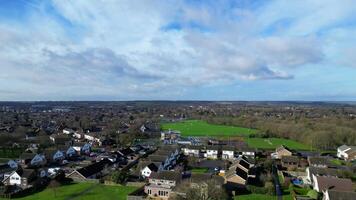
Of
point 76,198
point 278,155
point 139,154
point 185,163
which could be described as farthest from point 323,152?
point 76,198

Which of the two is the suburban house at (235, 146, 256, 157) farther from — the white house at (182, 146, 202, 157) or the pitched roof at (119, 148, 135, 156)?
the pitched roof at (119, 148, 135, 156)

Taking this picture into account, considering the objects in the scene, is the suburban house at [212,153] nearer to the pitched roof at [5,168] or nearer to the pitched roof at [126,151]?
the pitched roof at [126,151]

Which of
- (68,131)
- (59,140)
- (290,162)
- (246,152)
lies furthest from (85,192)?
(68,131)

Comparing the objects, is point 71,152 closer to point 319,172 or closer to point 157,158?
point 157,158

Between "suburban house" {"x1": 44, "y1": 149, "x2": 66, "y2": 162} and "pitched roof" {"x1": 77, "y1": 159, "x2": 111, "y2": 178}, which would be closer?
"pitched roof" {"x1": 77, "y1": 159, "x2": 111, "y2": 178}

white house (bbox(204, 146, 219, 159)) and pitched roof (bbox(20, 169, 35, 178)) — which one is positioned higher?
pitched roof (bbox(20, 169, 35, 178))

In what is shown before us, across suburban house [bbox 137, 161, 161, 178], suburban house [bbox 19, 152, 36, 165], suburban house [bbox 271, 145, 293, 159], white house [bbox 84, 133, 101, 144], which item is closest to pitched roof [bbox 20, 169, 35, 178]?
suburban house [bbox 19, 152, 36, 165]
